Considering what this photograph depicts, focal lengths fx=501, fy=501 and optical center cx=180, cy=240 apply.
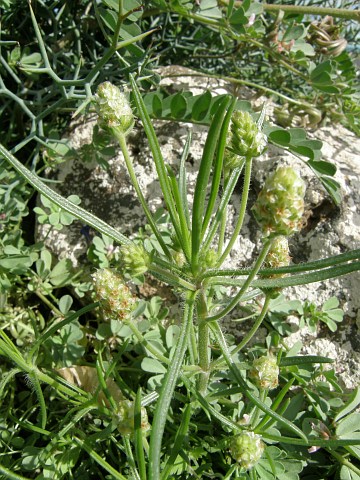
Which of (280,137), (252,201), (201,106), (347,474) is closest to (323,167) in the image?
(280,137)

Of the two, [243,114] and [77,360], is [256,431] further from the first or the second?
[243,114]

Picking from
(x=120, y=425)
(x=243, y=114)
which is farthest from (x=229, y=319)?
(x=243, y=114)

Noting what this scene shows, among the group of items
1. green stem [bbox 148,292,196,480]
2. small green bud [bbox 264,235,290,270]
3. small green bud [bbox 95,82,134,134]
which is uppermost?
small green bud [bbox 95,82,134,134]

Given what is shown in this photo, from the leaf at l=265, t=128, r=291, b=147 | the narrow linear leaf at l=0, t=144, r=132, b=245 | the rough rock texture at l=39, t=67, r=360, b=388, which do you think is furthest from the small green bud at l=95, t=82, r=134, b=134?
the rough rock texture at l=39, t=67, r=360, b=388

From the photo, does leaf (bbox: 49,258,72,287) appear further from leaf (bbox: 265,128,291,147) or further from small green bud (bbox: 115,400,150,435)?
leaf (bbox: 265,128,291,147)

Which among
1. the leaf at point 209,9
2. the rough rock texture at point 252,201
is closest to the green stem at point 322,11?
the leaf at point 209,9

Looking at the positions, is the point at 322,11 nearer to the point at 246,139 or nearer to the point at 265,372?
the point at 246,139
